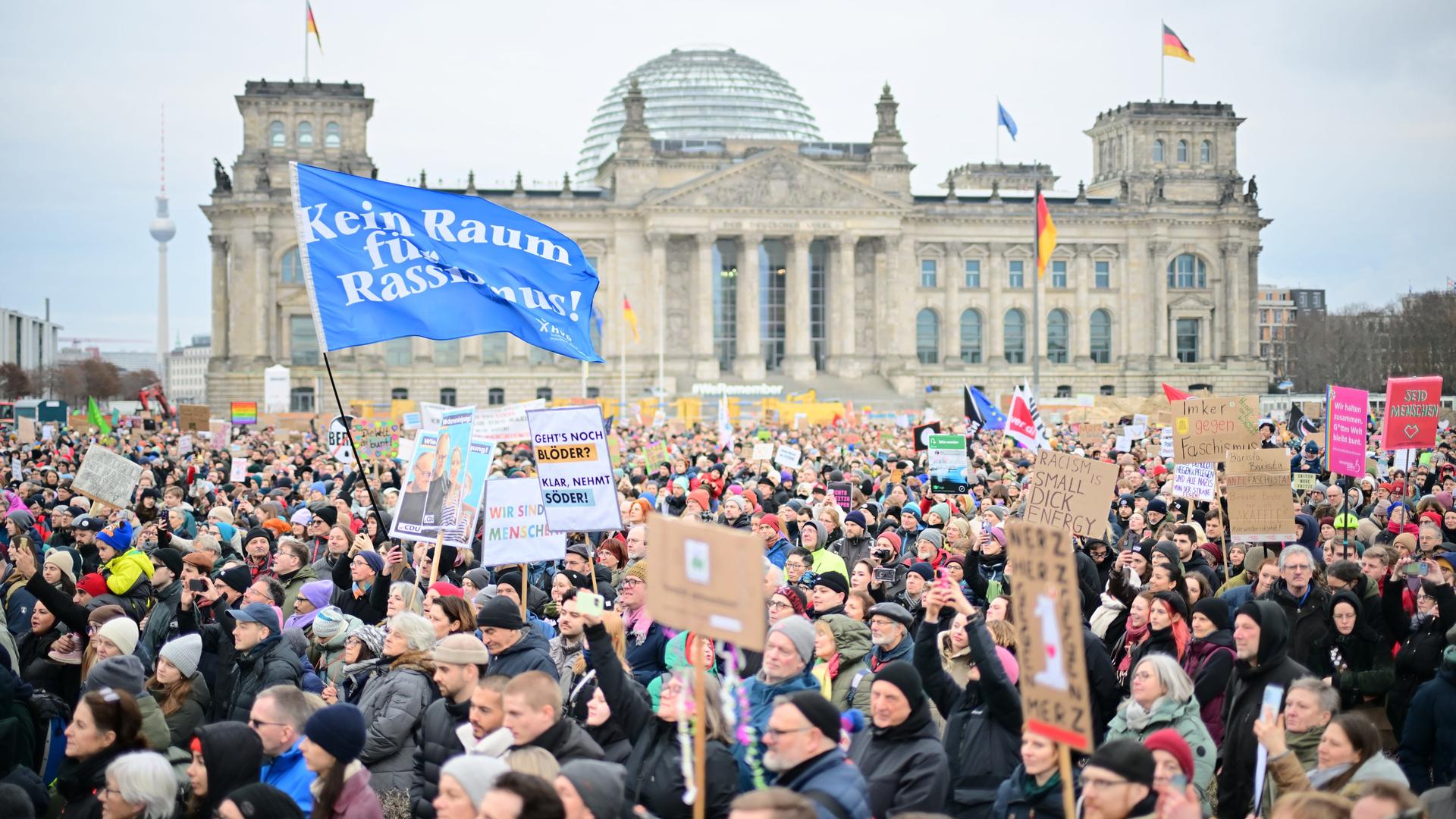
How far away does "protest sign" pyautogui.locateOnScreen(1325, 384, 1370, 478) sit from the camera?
1709cm

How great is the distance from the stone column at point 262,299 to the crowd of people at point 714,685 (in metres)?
60.1

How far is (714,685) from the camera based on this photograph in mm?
6980

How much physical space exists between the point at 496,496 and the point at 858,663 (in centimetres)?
380

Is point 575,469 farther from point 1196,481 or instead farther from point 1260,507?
point 1196,481

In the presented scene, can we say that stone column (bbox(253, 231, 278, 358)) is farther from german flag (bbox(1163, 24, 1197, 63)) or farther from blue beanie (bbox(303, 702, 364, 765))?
blue beanie (bbox(303, 702, 364, 765))

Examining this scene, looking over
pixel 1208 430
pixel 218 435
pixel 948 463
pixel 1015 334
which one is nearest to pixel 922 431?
pixel 948 463

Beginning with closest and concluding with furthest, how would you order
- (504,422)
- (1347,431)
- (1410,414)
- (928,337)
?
(1410,414), (1347,431), (504,422), (928,337)

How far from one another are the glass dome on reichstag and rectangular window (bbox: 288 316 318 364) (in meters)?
25.1

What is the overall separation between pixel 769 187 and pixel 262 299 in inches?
1049

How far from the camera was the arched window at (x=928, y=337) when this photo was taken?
256ft

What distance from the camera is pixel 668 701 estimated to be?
6.72 metres

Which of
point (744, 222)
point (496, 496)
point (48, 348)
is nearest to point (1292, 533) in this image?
point (496, 496)

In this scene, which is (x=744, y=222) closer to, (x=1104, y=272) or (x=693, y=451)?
(x=1104, y=272)

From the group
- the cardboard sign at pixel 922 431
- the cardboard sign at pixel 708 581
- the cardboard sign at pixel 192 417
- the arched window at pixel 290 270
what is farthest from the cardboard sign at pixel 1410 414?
the arched window at pixel 290 270
